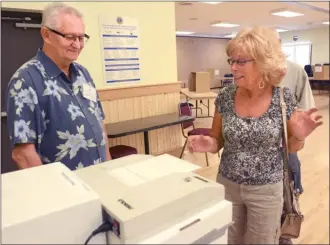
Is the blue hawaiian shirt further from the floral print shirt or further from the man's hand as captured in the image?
the floral print shirt

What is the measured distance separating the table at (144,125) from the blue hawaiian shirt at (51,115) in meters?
1.26

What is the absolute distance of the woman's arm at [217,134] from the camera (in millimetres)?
1206

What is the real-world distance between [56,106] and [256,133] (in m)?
0.74

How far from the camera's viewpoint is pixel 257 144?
108cm

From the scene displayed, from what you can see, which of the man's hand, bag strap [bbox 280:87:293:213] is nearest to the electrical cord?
the man's hand

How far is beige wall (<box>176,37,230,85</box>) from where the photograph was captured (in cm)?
1096

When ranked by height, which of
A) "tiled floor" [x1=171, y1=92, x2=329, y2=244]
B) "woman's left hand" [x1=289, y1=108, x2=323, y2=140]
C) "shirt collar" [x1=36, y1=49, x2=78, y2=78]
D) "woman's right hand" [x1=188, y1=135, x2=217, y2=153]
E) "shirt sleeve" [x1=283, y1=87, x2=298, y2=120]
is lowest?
"tiled floor" [x1=171, y1=92, x2=329, y2=244]

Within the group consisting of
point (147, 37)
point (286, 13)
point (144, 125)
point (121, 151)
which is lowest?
point (121, 151)

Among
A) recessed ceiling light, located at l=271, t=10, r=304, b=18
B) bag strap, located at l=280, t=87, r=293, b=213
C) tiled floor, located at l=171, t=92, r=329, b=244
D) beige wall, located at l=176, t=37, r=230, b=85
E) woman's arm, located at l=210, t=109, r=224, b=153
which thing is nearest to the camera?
bag strap, located at l=280, t=87, r=293, b=213

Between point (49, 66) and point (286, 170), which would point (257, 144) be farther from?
point (49, 66)

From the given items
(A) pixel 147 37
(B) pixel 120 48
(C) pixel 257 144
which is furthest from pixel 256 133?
(A) pixel 147 37

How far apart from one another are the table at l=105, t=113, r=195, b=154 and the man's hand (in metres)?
1.35

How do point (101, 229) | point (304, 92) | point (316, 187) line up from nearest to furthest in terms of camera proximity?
point (101, 229)
point (304, 92)
point (316, 187)

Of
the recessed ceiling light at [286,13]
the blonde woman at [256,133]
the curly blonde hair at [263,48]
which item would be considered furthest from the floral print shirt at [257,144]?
the recessed ceiling light at [286,13]
